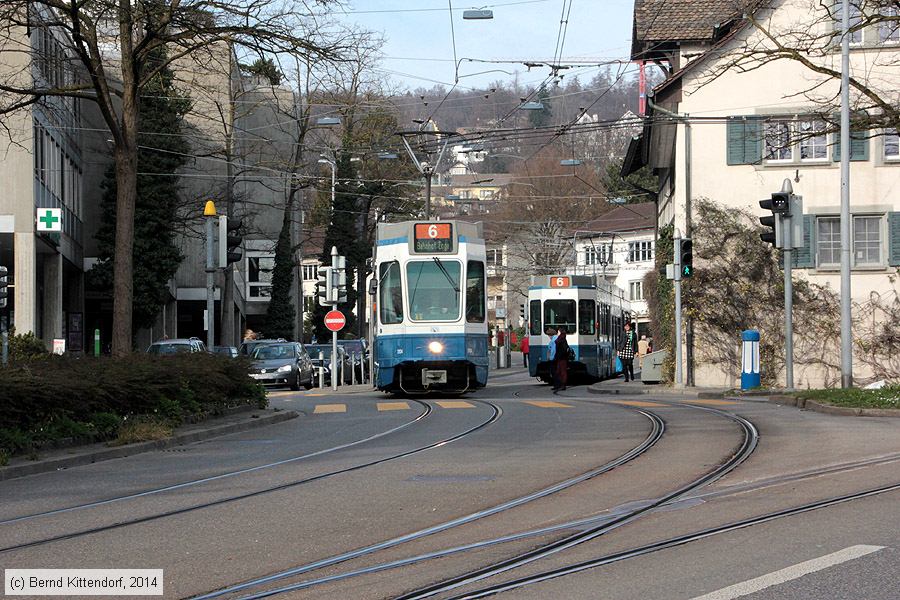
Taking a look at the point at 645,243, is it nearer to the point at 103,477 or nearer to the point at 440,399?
the point at 440,399

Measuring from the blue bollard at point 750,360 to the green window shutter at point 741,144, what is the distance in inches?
263

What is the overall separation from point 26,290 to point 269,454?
24.8 metres

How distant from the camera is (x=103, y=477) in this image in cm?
1359

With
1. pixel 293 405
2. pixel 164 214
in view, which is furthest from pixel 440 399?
pixel 164 214

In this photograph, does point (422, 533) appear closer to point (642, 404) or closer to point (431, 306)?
point (642, 404)

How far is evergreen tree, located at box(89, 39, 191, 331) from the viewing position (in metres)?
51.6

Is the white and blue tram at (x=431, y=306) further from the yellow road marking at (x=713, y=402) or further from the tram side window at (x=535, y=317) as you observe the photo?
the tram side window at (x=535, y=317)

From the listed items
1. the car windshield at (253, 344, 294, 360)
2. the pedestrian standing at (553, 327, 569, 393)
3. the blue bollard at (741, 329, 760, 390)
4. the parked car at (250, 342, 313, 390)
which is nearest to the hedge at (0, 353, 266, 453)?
the blue bollard at (741, 329, 760, 390)

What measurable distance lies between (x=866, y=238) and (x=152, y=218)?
30934mm

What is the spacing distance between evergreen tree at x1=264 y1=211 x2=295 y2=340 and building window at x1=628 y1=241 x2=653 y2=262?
112 ft

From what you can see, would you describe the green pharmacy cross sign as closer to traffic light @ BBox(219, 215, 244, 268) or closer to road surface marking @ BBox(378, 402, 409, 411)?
traffic light @ BBox(219, 215, 244, 268)

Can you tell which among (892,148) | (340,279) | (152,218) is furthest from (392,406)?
(152,218)

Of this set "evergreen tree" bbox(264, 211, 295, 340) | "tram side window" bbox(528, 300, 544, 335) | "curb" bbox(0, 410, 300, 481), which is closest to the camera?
"curb" bbox(0, 410, 300, 481)

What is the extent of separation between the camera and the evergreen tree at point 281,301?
6469 centimetres
